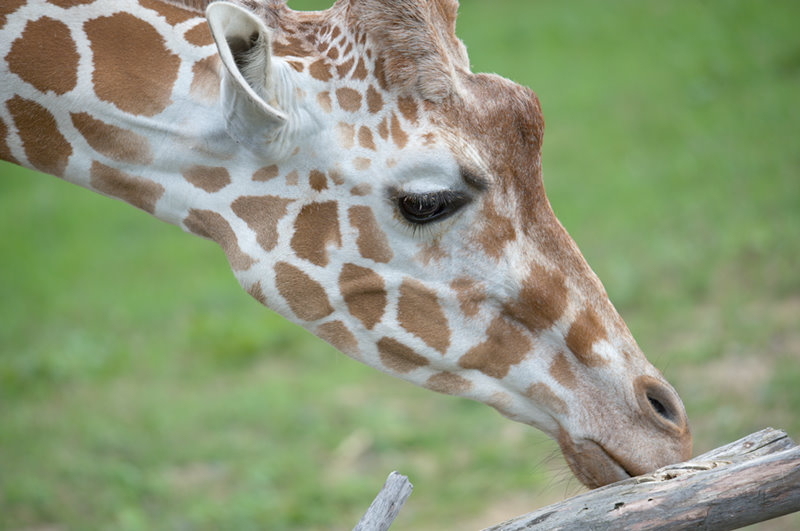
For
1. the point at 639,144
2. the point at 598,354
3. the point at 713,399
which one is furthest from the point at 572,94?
the point at 598,354

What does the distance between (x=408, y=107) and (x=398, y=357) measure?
692 millimetres

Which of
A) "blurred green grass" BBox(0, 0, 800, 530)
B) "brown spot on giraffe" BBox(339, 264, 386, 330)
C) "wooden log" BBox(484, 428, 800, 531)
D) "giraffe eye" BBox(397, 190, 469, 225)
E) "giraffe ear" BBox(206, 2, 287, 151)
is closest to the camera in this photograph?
"wooden log" BBox(484, 428, 800, 531)

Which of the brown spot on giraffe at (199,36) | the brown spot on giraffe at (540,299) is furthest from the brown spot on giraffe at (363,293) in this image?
the brown spot on giraffe at (199,36)

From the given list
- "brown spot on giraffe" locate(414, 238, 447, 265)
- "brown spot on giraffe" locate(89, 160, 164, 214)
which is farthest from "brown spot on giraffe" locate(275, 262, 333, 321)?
"brown spot on giraffe" locate(89, 160, 164, 214)

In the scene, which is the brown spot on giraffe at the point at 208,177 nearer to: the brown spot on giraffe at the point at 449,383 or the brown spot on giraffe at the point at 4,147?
the brown spot on giraffe at the point at 4,147

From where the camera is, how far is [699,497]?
176 centimetres

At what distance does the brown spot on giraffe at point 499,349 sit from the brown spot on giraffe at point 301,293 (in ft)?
1.36

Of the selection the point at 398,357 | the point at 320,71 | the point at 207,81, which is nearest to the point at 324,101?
the point at 320,71

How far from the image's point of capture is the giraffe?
2.13 meters

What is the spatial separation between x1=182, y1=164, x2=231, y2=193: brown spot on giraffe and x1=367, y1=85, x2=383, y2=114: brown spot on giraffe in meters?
0.43

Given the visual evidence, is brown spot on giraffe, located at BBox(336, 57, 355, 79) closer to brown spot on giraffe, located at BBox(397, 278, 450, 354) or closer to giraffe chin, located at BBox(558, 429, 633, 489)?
brown spot on giraffe, located at BBox(397, 278, 450, 354)

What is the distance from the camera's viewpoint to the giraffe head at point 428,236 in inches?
83.7

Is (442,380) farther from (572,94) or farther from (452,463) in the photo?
(572,94)

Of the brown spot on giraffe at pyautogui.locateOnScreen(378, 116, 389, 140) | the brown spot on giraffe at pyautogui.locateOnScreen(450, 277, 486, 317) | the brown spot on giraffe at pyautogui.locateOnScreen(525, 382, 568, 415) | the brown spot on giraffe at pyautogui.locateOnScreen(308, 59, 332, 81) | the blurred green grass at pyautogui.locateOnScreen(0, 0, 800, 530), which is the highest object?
the brown spot on giraffe at pyautogui.locateOnScreen(308, 59, 332, 81)
